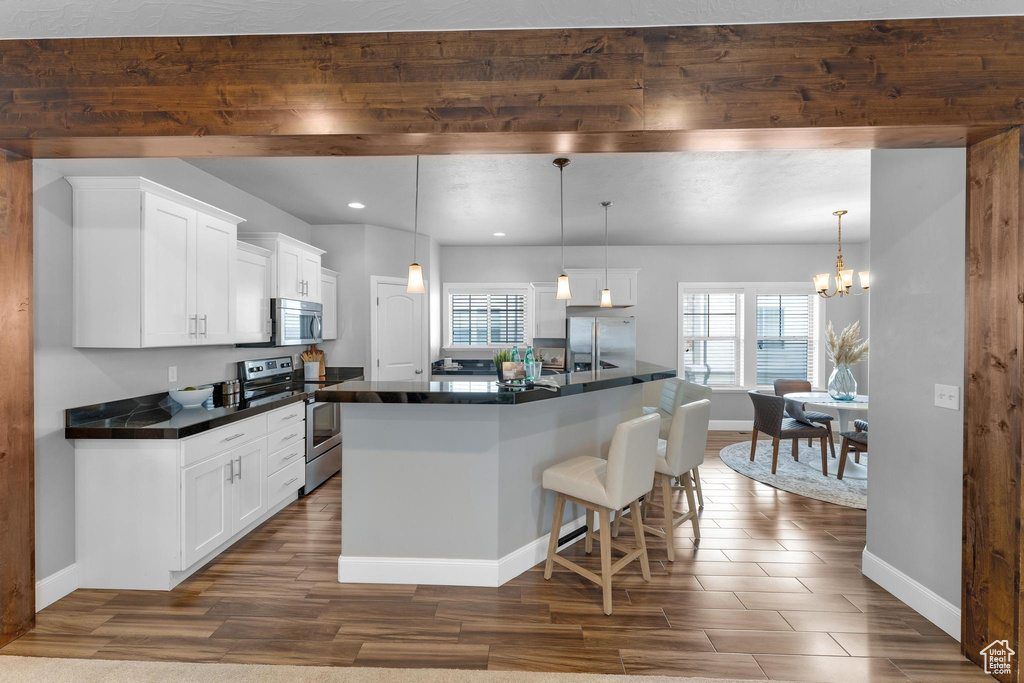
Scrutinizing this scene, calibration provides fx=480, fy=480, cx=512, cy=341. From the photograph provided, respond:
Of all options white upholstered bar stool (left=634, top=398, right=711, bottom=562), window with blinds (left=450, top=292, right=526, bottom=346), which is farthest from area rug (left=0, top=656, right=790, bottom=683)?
window with blinds (left=450, top=292, right=526, bottom=346)

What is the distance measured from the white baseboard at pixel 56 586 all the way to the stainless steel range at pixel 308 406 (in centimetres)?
138

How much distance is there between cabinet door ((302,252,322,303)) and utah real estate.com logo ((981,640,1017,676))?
16.4ft

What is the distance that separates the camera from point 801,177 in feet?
12.7

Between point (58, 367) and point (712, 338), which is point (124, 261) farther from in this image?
point (712, 338)

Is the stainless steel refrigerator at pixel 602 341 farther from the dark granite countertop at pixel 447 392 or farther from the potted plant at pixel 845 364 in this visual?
the dark granite countertop at pixel 447 392

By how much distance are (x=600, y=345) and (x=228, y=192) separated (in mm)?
4146

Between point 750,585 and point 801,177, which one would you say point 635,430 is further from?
point 801,177

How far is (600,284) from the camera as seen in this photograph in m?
6.38

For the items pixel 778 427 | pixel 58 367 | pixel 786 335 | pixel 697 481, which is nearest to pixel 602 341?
pixel 778 427

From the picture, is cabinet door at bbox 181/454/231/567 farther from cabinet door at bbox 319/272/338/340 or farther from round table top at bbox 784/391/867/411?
round table top at bbox 784/391/867/411

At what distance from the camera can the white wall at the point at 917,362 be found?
225cm

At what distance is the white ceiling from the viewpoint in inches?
141

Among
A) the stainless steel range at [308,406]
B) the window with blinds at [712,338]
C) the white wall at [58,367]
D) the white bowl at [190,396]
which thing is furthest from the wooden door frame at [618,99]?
the window with blinds at [712,338]

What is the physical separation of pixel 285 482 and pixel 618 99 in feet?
11.3
